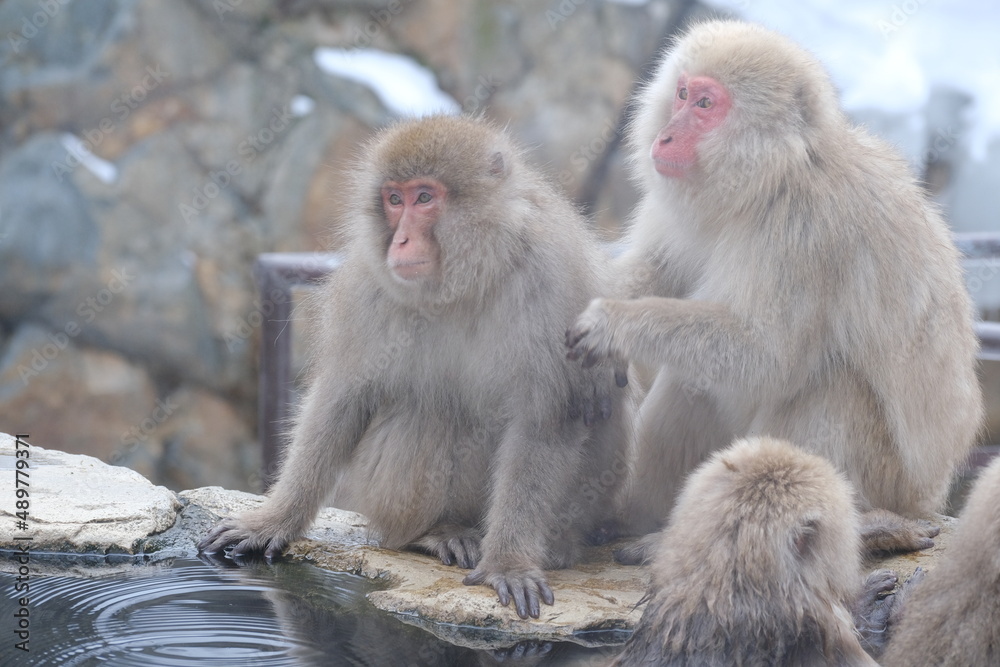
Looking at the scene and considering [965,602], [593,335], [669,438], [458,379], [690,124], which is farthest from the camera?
[669,438]

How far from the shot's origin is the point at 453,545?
3982 mm

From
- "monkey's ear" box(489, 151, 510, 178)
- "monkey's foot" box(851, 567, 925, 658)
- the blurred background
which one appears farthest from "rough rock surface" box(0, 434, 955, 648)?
the blurred background

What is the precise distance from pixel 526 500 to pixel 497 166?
1098mm

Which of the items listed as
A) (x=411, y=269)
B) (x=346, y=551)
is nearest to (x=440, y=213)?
(x=411, y=269)

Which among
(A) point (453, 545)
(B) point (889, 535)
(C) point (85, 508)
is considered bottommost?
(C) point (85, 508)

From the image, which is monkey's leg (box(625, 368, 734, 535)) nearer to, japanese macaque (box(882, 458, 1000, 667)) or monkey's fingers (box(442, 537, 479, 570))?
monkey's fingers (box(442, 537, 479, 570))

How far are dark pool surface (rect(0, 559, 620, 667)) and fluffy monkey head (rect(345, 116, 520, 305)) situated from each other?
1.02m

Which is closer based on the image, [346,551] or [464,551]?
[464,551]

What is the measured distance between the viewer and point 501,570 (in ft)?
11.9

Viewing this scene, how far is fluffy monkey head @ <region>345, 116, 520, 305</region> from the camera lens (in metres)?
3.73

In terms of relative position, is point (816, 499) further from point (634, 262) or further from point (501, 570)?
point (634, 262)

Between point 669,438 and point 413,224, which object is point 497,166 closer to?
point 413,224

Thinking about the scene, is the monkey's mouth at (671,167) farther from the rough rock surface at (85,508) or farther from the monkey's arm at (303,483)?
the rough rock surface at (85,508)

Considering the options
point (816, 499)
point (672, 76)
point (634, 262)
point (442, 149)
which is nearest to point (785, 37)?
point (672, 76)
